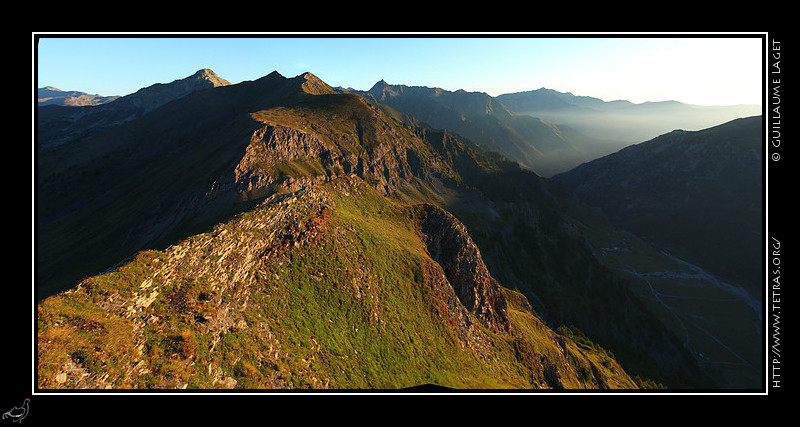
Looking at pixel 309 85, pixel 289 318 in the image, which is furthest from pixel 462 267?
pixel 309 85

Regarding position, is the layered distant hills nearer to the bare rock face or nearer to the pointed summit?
the bare rock face

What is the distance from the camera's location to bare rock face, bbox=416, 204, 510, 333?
51.6 m

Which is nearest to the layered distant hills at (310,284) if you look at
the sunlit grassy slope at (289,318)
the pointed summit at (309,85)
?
the sunlit grassy slope at (289,318)

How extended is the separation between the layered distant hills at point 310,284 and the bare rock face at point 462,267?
30cm

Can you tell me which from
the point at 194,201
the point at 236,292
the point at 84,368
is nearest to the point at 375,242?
the point at 236,292

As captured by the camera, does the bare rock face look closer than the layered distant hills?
No

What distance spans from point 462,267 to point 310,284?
30544mm

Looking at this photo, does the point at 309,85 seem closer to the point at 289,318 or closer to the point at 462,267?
the point at 462,267

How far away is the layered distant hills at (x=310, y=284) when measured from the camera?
65.1 feet

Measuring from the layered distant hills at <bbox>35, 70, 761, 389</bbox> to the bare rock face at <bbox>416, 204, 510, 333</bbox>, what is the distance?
0.30m

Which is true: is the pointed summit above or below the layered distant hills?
above

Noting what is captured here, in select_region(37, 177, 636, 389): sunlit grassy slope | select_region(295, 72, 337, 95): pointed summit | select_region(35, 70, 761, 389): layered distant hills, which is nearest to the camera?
select_region(37, 177, 636, 389): sunlit grassy slope

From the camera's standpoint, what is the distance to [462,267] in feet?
179

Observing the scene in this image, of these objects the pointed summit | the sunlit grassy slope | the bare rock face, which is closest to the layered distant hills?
the sunlit grassy slope
